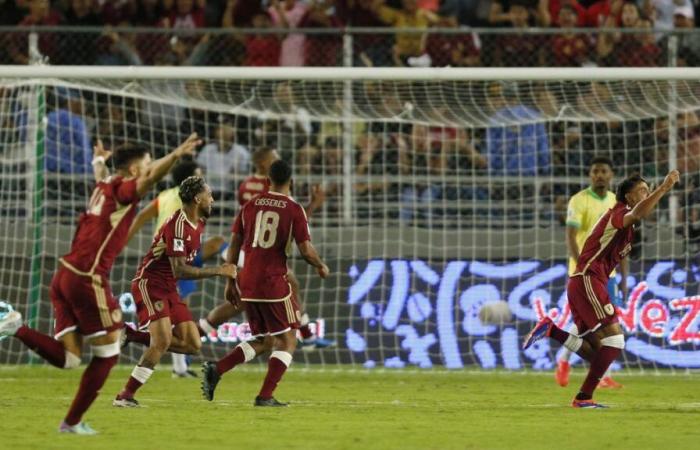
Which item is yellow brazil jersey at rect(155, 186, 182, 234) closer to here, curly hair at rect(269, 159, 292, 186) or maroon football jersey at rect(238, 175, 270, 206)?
maroon football jersey at rect(238, 175, 270, 206)

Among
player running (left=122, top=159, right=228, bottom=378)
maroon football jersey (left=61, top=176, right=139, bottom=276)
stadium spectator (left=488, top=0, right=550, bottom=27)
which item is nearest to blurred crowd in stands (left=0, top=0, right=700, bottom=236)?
stadium spectator (left=488, top=0, right=550, bottom=27)

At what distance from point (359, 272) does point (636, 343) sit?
10.4ft

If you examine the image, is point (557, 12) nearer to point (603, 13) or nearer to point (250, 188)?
point (603, 13)

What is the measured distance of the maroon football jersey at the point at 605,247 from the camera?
11.3 metres

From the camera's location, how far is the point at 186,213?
37.3 feet

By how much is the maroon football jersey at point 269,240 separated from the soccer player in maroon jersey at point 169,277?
0.33 m

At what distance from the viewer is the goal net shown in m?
16.0

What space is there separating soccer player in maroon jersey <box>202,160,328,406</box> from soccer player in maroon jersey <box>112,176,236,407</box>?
0.36m

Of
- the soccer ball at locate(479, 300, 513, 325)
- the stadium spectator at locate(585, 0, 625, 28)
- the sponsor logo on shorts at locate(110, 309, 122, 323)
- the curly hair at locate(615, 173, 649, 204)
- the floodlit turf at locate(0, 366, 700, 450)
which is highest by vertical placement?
the stadium spectator at locate(585, 0, 625, 28)

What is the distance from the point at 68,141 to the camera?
1666 cm

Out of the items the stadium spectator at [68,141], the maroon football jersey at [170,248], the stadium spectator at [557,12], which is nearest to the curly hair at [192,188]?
the maroon football jersey at [170,248]

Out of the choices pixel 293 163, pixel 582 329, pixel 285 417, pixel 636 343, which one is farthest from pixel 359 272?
pixel 285 417

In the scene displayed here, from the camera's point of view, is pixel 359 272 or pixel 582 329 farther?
pixel 359 272

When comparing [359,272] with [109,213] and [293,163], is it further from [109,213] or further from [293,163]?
[109,213]
